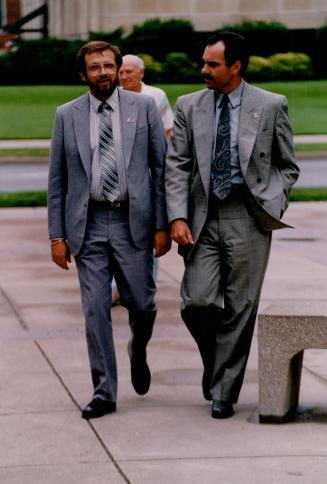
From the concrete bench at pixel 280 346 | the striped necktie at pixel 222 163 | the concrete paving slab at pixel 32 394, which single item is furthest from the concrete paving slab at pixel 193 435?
the striped necktie at pixel 222 163

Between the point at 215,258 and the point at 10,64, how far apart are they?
3712 cm

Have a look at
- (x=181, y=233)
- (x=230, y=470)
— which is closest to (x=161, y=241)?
(x=181, y=233)

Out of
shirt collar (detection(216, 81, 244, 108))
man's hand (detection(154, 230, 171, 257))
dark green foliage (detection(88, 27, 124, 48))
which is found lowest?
dark green foliage (detection(88, 27, 124, 48))

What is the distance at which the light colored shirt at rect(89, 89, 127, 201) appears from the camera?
7.04 m

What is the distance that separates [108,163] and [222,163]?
61 cm

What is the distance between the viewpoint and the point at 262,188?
6.95 meters

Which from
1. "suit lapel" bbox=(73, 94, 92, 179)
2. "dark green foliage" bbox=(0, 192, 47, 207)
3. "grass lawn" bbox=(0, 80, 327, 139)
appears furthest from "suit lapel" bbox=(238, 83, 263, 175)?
"grass lawn" bbox=(0, 80, 327, 139)

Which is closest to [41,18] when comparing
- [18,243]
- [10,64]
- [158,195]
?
[10,64]

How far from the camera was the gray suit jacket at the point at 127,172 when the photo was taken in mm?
7062

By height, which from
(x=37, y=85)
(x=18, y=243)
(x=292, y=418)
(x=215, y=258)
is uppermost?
(x=215, y=258)

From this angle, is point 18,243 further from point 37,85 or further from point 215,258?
point 37,85

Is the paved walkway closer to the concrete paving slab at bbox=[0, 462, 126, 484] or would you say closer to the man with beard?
the concrete paving slab at bbox=[0, 462, 126, 484]

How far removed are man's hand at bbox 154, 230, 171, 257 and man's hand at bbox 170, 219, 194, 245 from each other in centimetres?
19

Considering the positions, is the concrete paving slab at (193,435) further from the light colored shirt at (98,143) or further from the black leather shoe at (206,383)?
the light colored shirt at (98,143)
